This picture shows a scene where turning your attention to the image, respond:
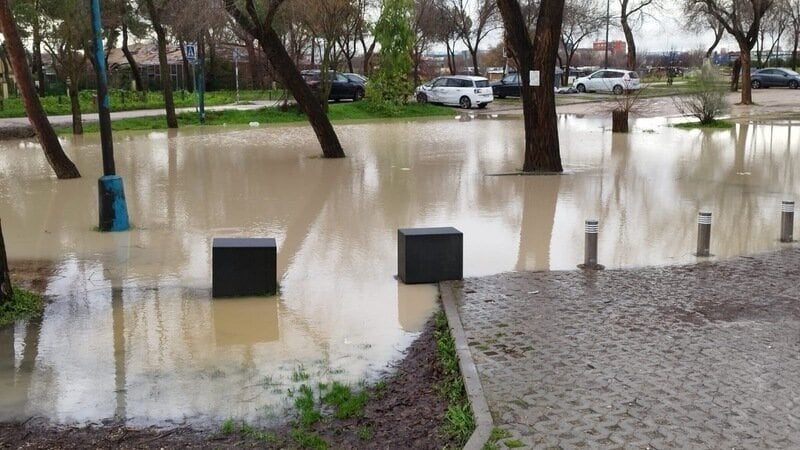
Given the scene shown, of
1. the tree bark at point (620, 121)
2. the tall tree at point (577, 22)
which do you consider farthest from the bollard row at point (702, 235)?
the tall tree at point (577, 22)

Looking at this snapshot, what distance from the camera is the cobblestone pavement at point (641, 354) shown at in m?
4.73

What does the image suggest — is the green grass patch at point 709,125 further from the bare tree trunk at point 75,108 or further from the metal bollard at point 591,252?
the metal bollard at point 591,252

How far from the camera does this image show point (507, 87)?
44.4m

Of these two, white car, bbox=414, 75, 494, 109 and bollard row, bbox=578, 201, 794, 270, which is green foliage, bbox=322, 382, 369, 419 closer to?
bollard row, bbox=578, 201, 794, 270

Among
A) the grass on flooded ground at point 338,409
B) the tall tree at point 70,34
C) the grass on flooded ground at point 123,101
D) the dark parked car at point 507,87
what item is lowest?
the grass on flooded ground at point 338,409

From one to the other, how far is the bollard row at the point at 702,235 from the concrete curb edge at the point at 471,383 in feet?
6.54

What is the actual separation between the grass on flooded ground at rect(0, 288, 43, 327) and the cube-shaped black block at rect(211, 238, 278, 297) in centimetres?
159

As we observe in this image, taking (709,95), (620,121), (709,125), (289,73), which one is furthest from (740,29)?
(289,73)

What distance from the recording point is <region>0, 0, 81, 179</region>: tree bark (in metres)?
14.8

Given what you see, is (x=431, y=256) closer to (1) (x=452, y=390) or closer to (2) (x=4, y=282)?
(1) (x=452, y=390)

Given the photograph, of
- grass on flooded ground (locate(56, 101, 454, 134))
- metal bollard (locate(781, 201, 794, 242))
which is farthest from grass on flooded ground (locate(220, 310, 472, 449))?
grass on flooded ground (locate(56, 101, 454, 134))

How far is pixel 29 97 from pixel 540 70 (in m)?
9.78

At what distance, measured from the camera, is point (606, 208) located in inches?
499

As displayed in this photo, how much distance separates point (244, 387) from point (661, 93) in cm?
4403
